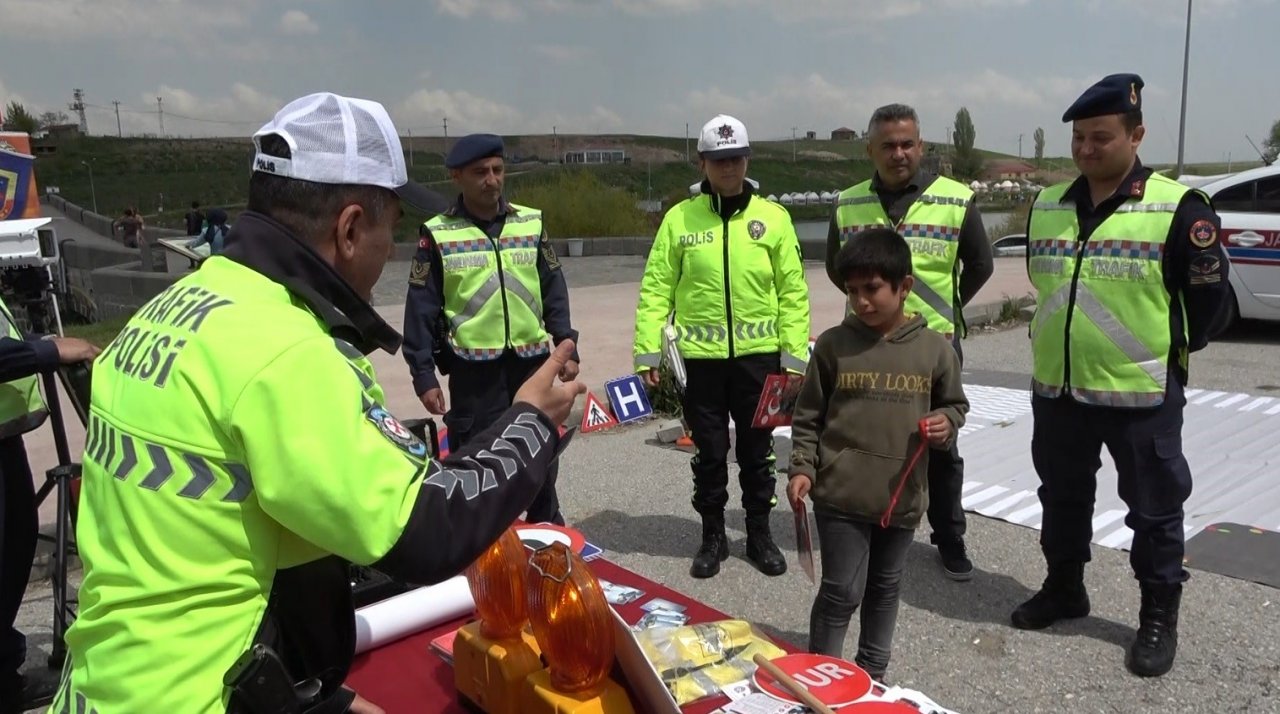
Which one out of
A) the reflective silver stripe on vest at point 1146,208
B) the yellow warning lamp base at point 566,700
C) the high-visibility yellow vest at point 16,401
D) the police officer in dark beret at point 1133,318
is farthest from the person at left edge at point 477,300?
the yellow warning lamp base at point 566,700

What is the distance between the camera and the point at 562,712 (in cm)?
128

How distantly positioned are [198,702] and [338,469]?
380 mm

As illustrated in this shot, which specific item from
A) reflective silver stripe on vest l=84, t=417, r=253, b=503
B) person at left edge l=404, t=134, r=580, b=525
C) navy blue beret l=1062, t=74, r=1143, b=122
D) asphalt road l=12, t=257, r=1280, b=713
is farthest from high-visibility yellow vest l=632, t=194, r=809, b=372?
reflective silver stripe on vest l=84, t=417, r=253, b=503

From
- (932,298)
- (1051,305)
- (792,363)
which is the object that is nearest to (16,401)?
(792,363)

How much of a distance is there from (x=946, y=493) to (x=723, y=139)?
1.76m

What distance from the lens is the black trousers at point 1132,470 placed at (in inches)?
115

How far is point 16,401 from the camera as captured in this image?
2783 millimetres

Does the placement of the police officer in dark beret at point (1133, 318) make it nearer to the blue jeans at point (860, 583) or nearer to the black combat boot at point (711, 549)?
the blue jeans at point (860, 583)

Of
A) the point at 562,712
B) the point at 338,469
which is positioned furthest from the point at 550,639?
the point at 338,469

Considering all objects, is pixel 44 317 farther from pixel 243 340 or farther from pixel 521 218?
pixel 243 340

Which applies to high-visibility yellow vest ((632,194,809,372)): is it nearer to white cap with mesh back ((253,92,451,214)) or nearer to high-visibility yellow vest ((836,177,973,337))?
high-visibility yellow vest ((836,177,973,337))

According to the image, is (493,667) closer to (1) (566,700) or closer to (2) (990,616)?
(1) (566,700)

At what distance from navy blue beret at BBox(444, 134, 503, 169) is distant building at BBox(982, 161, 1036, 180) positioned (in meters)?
52.3

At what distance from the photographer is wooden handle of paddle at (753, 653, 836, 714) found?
1.28 metres
